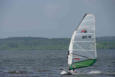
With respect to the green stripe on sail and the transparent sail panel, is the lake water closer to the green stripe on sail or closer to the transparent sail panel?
the green stripe on sail

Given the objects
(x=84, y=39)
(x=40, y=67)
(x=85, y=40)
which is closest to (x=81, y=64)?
(x=85, y=40)

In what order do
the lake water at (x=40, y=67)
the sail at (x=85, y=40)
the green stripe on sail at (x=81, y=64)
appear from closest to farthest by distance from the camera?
the sail at (x=85, y=40), the green stripe on sail at (x=81, y=64), the lake water at (x=40, y=67)

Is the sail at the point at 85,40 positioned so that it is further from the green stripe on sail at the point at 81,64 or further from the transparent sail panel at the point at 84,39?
the green stripe on sail at the point at 81,64

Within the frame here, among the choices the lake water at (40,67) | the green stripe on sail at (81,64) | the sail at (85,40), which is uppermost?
the sail at (85,40)

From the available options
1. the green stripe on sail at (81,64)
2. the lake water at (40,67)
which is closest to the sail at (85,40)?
the green stripe on sail at (81,64)

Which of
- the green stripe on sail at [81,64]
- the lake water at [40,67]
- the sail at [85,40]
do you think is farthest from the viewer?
the lake water at [40,67]

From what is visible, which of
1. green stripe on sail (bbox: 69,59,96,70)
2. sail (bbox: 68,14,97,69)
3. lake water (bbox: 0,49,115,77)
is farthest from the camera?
lake water (bbox: 0,49,115,77)

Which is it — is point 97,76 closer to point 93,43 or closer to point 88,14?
point 93,43

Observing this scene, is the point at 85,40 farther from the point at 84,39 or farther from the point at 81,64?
the point at 81,64

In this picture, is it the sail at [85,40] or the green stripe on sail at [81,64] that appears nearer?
the sail at [85,40]

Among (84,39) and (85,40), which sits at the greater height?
(84,39)

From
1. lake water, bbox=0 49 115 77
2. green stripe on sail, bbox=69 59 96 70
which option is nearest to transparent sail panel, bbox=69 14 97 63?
green stripe on sail, bbox=69 59 96 70

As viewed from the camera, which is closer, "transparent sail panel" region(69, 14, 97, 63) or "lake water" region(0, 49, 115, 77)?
"transparent sail panel" region(69, 14, 97, 63)

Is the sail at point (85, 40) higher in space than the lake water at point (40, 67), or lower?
higher
